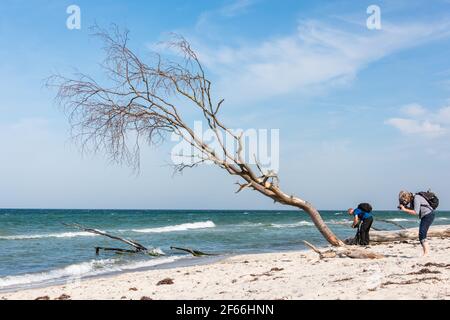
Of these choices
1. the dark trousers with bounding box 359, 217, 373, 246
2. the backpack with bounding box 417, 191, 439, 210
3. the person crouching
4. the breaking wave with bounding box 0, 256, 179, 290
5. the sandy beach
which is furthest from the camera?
the dark trousers with bounding box 359, 217, 373, 246

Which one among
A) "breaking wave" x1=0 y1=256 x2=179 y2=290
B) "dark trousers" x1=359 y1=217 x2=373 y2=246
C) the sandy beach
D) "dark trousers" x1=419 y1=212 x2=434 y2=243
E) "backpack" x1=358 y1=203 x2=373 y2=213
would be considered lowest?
"breaking wave" x1=0 y1=256 x2=179 y2=290

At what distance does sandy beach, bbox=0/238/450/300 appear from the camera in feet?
24.6

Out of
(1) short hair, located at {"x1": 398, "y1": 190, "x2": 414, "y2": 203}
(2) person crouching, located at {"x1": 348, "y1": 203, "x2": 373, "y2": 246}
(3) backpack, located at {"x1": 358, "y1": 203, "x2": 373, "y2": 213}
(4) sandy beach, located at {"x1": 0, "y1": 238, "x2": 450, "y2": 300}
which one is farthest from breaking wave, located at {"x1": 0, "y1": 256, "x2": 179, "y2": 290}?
(1) short hair, located at {"x1": 398, "y1": 190, "x2": 414, "y2": 203}

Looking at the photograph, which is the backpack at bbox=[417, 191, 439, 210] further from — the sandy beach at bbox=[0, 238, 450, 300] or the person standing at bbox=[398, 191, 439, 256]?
the sandy beach at bbox=[0, 238, 450, 300]

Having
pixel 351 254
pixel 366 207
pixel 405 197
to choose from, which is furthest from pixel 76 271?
pixel 405 197

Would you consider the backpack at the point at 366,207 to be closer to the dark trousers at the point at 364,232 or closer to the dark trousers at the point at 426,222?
the dark trousers at the point at 364,232

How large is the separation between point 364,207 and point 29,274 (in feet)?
33.8

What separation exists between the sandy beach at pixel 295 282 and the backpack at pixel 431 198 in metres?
1.20

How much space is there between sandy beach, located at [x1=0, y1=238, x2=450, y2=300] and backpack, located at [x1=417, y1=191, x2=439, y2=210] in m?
1.20

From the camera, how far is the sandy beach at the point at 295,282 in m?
7.50

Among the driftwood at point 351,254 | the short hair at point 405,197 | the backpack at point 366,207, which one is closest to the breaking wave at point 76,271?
the driftwood at point 351,254
